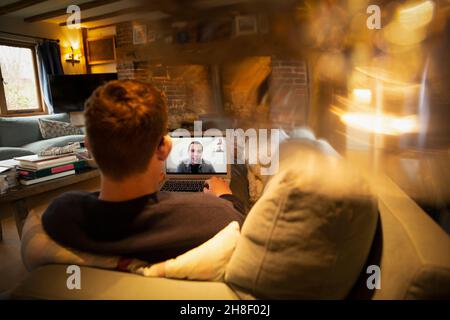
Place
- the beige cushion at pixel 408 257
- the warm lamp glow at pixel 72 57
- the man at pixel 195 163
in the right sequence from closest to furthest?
the beige cushion at pixel 408 257, the man at pixel 195 163, the warm lamp glow at pixel 72 57

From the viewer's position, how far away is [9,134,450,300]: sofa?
38cm

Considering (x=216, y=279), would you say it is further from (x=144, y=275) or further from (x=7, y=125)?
(x=7, y=125)

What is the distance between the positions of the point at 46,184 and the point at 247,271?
139cm

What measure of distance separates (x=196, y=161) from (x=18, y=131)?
270cm

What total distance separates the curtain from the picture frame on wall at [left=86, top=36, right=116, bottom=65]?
391mm

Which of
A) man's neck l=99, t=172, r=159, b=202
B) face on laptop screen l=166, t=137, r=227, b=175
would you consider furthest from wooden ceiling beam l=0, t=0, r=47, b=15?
man's neck l=99, t=172, r=159, b=202

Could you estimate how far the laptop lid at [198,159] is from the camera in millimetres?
1258

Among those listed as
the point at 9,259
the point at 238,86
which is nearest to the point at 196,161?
the point at 238,86

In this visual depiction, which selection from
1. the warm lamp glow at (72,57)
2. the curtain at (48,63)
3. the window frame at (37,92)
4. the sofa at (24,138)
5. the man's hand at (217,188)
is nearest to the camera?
the man's hand at (217,188)

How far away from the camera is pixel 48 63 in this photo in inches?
138

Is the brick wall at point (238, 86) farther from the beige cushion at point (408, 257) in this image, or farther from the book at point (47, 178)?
the book at point (47, 178)

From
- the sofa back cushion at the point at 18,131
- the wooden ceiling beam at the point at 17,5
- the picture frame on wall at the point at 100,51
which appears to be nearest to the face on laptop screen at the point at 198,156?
the wooden ceiling beam at the point at 17,5

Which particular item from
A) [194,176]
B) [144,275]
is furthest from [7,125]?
[144,275]

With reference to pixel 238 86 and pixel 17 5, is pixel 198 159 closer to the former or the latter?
pixel 238 86
